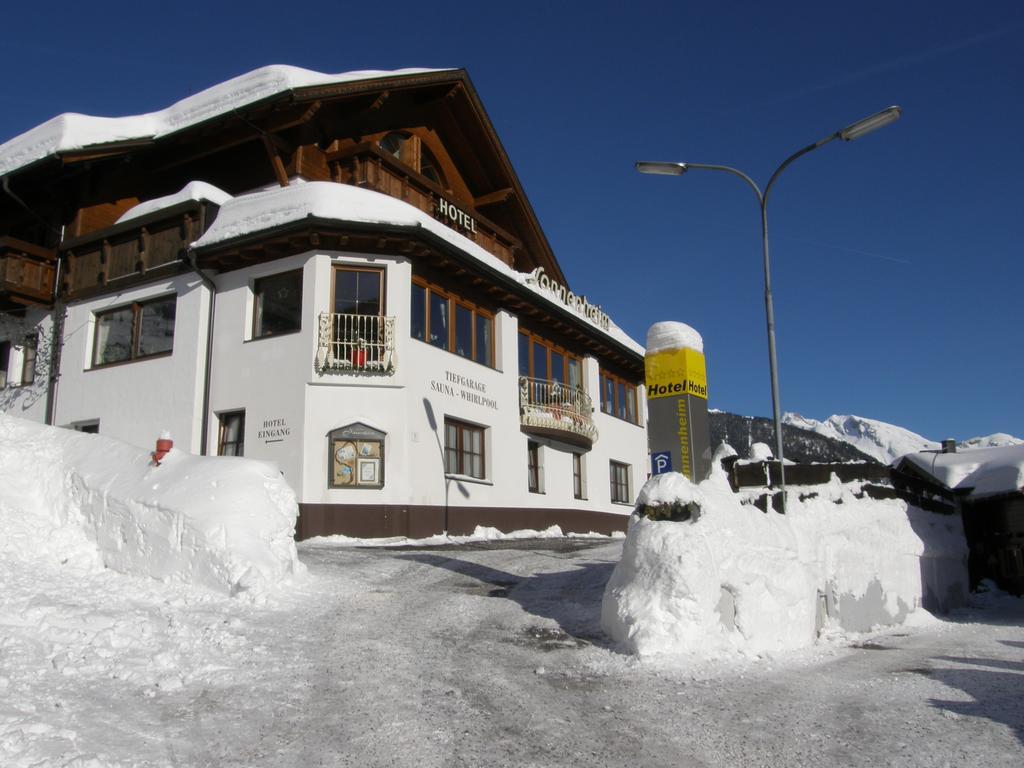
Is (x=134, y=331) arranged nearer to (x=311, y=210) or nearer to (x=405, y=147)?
(x=311, y=210)

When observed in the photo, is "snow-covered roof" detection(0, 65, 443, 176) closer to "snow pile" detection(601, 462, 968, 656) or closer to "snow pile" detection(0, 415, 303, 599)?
"snow pile" detection(0, 415, 303, 599)

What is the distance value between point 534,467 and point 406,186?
871 cm

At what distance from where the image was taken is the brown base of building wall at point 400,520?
18375 mm

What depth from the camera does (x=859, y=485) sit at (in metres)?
13.1

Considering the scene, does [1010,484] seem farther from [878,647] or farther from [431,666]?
[431,666]

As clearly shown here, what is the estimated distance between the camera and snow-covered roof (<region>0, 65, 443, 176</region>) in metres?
21.2

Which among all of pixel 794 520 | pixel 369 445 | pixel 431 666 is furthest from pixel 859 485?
pixel 369 445

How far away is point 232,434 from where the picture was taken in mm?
20391

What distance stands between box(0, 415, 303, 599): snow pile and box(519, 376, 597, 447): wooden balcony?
44.4 ft

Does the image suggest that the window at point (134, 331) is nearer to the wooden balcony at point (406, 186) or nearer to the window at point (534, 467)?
the wooden balcony at point (406, 186)

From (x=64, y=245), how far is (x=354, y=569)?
16.6 meters

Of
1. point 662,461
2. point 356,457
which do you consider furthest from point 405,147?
point 662,461

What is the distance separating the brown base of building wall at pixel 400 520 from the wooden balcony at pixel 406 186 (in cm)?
783

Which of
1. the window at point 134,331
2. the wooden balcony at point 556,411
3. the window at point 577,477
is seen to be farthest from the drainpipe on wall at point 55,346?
the window at point 577,477
